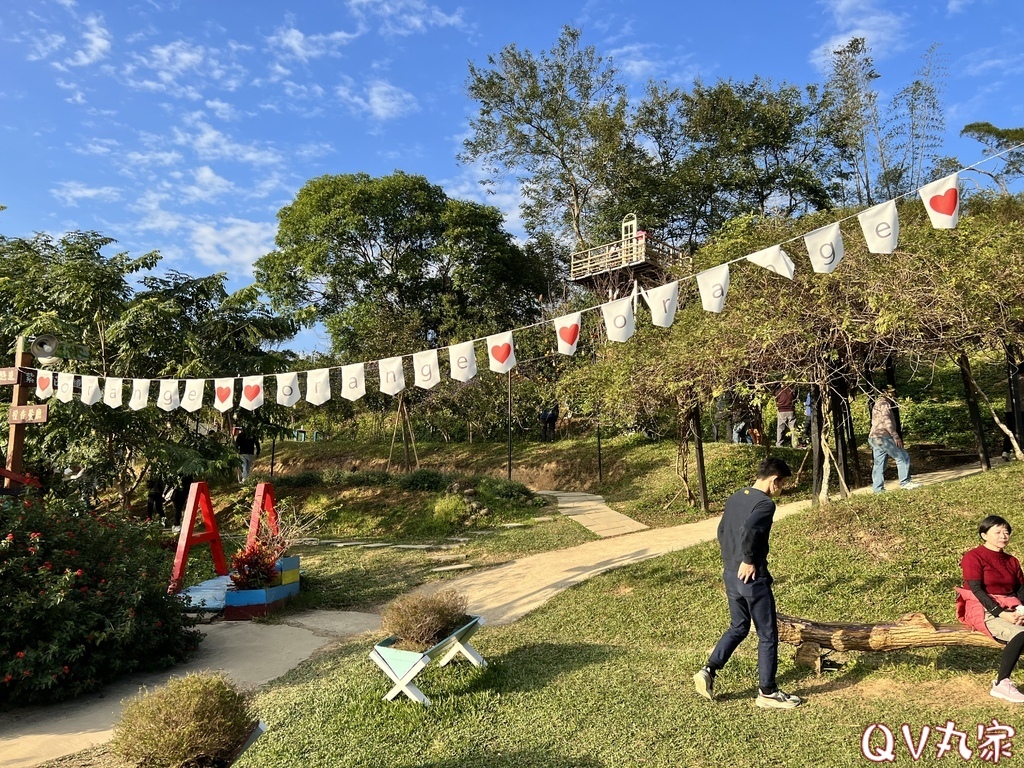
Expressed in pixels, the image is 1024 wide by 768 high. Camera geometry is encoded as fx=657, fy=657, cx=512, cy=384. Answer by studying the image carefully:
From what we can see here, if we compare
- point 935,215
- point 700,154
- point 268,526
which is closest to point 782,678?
point 935,215

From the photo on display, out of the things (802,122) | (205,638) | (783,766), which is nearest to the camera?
(783,766)

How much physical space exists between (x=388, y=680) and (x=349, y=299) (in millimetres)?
23556

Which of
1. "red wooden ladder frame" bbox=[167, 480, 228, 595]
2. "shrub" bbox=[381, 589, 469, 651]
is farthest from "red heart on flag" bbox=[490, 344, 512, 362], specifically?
"red wooden ladder frame" bbox=[167, 480, 228, 595]

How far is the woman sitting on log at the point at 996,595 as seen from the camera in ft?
12.7

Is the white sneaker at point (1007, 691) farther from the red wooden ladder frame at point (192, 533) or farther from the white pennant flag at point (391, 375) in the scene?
the red wooden ladder frame at point (192, 533)

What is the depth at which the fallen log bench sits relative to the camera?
423 cm

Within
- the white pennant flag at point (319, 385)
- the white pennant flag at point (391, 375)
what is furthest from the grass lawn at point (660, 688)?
the white pennant flag at point (319, 385)

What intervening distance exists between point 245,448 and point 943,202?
579 inches

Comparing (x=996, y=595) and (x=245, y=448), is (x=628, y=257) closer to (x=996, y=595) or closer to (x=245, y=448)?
(x=245, y=448)

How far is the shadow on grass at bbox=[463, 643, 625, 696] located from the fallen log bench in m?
1.40

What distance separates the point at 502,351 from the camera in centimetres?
809

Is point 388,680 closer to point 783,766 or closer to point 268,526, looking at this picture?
point 783,766

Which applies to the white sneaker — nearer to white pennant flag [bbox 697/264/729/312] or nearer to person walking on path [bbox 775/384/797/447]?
white pennant flag [bbox 697/264/729/312]

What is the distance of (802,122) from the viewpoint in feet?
83.2
